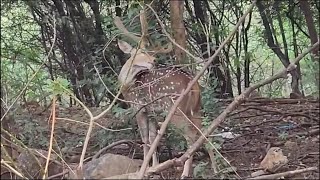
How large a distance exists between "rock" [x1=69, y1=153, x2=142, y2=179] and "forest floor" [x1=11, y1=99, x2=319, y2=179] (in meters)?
0.58

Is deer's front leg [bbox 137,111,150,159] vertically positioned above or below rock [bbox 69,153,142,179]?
above

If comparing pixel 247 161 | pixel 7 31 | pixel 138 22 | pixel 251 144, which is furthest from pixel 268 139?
pixel 7 31

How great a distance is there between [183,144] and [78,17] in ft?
12.3

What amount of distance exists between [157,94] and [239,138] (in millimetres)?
1307

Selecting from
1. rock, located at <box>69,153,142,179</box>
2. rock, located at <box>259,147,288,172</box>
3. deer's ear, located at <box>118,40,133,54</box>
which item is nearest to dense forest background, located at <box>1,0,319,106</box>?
deer's ear, located at <box>118,40,133,54</box>

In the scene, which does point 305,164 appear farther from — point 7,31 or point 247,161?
point 7,31

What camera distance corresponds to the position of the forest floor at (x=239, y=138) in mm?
5258

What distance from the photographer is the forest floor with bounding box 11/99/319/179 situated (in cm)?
526

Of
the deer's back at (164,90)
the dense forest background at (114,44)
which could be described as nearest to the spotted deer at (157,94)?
the deer's back at (164,90)

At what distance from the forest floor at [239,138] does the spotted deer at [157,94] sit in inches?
8.5

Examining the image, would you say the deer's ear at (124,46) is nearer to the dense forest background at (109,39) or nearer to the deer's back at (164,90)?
the dense forest background at (109,39)

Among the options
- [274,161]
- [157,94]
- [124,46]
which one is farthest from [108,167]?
[124,46]

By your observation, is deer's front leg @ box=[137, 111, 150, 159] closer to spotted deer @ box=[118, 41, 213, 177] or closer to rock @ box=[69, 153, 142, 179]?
spotted deer @ box=[118, 41, 213, 177]

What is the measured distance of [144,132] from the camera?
5.89m
